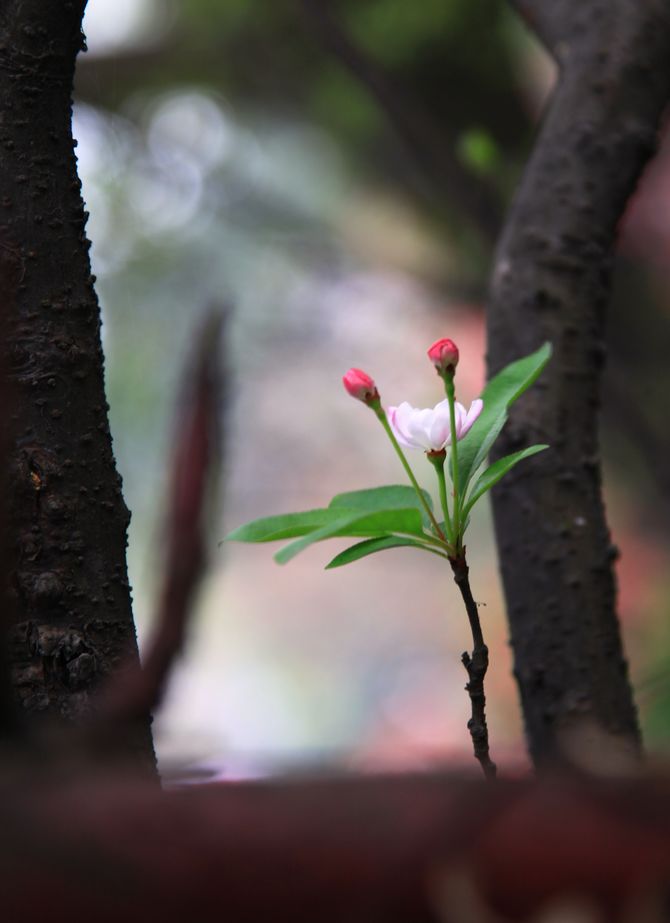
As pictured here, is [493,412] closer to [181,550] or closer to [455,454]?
[455,454]

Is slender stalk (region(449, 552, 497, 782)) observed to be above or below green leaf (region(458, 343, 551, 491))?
below

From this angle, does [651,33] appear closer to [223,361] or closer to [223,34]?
[223,361]

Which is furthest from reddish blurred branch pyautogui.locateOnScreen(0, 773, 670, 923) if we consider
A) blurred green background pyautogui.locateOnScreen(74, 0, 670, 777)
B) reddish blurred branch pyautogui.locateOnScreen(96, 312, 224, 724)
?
blurred green background pyautogui.locateOnScreen(74, 0, 670, 777)

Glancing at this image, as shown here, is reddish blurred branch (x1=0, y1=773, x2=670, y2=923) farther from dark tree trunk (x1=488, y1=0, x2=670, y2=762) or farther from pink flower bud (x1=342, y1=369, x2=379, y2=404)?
dark tree trunk (x1=488, y1=0, x2=670, y2=762)

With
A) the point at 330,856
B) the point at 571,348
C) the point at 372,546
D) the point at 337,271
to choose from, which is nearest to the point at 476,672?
the point at 372,546

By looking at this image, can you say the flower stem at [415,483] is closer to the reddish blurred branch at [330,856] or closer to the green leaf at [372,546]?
the green leaf at [372,546]

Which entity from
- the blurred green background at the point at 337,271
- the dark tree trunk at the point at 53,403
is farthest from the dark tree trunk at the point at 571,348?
the dark tree trunk at the point at 53,403

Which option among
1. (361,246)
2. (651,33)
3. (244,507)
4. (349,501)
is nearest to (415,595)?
(244,507)
